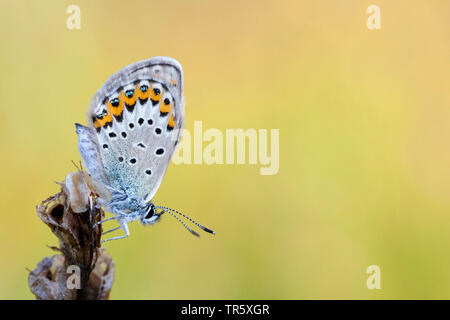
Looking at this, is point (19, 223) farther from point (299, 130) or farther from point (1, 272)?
point (299, 130)

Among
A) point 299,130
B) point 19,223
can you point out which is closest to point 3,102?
point 19,223

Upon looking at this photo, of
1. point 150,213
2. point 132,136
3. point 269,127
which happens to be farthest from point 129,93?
point 269,127

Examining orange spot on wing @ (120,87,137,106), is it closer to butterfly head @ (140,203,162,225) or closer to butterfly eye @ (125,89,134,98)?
butterfly eye @ (125,89,134,98)

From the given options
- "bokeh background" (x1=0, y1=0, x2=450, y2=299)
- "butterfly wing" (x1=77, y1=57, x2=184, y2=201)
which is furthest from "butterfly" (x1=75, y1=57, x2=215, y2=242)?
"bokeh background" (x1=0, y1=0, x2=450, y2=299)

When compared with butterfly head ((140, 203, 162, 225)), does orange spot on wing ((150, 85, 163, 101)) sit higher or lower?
higher

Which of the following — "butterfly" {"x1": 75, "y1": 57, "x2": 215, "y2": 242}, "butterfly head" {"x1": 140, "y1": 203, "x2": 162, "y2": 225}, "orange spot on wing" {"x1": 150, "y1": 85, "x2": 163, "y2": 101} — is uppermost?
"orange spot on wing" {"x1": 150, "y1": 85, "x2": 163, "y2": 101}

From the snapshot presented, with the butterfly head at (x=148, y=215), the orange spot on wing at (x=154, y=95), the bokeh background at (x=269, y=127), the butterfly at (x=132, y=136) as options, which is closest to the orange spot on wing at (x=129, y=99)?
the butterfly at (x=132, y=136)

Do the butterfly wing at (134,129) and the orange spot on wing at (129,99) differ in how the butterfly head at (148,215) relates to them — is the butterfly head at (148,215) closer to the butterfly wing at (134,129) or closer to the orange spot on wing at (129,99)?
the butterfly wing at (134,129)

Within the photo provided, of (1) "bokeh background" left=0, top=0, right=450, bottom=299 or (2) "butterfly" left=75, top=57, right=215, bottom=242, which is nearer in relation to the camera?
(2) "butterfly" left=75, top=57, right=215, bottom=242
